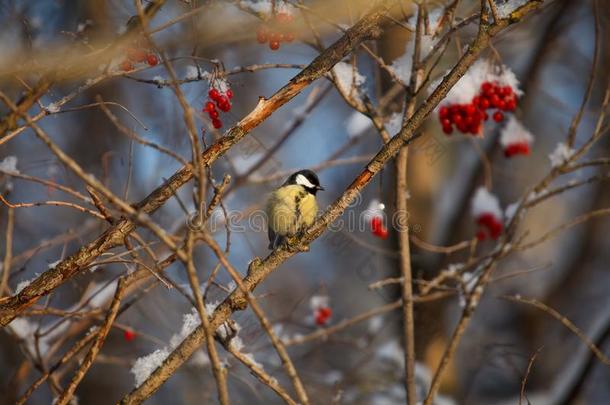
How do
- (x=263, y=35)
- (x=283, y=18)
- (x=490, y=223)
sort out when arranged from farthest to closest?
(x=490, y=223), (x=263, y=35), (x=283, y=18)

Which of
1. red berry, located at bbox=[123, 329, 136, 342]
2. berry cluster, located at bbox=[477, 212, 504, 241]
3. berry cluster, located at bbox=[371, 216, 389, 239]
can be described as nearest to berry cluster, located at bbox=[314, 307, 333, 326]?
berry cluster, located at bbox=[371, 216, 389, 239]

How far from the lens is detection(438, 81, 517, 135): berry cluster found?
3.00 meters

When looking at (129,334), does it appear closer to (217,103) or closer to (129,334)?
(129,334)

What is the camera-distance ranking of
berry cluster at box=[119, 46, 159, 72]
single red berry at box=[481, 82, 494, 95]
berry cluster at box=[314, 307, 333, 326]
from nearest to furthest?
berry cluster at box=[119, 46, 159, 72]
single red berry at box=[481, 82, 494, 95]
berry cluster at box=[314, 307, 333, 326]

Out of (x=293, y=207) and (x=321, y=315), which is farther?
(x=321, y=315)

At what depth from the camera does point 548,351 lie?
698 cm

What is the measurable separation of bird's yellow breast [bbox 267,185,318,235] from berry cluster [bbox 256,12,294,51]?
1111 millimetres

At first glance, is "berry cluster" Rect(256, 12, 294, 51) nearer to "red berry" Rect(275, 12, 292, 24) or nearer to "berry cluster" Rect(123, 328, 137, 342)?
"red berry" Rect(275, 12, 292, 24)

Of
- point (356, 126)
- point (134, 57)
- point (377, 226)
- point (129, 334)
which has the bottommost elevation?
point (129, 334)

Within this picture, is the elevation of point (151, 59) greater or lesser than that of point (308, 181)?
lesser

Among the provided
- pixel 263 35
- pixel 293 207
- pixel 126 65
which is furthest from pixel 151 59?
pixel 293 207

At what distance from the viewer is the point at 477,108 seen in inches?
120

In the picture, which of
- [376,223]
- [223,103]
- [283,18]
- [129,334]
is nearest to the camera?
[223,103]

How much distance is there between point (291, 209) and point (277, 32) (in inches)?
48.2
